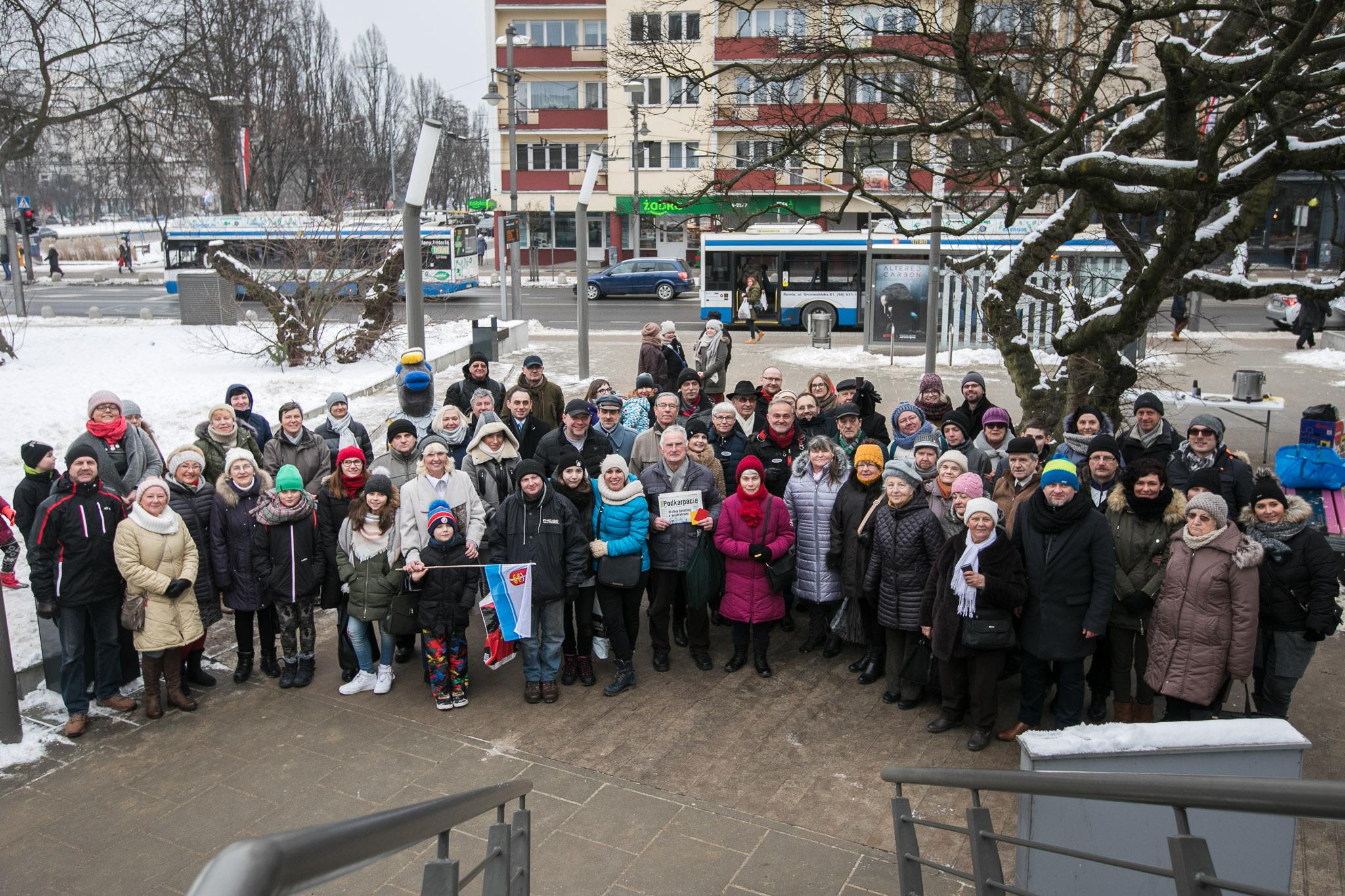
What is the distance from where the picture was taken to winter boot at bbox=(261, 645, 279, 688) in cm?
743

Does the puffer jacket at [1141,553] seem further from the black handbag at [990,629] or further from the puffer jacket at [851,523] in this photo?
the puffer jacket at [851,523]

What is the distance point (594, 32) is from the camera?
5625 cm

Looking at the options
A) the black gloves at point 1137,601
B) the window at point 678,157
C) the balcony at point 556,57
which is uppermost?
the balcony at point 556,57

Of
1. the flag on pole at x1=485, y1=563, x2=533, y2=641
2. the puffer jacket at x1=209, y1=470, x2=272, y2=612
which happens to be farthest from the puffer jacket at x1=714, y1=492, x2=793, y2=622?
the puffer jacket at x1=209, y1=470, x2=272, y2=612

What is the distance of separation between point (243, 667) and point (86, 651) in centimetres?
97

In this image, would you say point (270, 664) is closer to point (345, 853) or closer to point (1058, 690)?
point (1058, 690)

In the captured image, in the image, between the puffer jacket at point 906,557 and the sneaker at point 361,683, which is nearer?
the puffer jacket at point 906,557

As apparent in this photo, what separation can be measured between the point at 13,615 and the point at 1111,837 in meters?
7.61

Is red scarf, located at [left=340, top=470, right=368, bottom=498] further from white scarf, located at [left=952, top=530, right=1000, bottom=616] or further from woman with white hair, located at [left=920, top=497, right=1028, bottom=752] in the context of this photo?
white scarf, located at [left=952, top=530, right=1000, bottom=616]

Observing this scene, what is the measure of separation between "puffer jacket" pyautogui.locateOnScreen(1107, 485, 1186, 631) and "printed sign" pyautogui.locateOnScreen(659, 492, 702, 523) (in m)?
2.61

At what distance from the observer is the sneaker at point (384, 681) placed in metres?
7.13

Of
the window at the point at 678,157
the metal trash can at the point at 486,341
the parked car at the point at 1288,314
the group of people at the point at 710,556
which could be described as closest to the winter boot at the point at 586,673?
the group of people at the point at 710,556

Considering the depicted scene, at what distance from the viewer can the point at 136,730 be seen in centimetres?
660

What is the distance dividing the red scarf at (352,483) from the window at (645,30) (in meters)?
6.22
